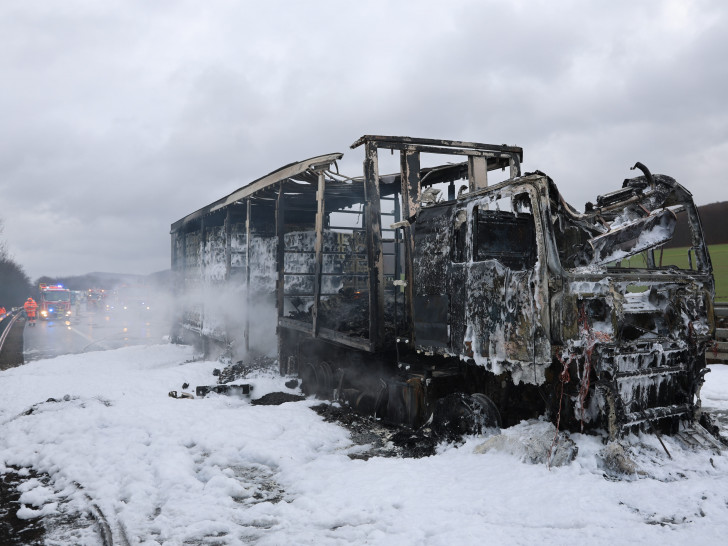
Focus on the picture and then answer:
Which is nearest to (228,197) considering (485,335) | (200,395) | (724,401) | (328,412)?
(200,395)

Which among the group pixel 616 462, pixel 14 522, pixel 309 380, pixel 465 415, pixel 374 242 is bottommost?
pixel 14 522

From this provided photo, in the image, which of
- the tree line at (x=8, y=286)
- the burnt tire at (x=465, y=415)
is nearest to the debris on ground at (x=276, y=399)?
the burnt tire at (x=465, y=415)

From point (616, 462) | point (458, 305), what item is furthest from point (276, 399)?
point (616, 462)

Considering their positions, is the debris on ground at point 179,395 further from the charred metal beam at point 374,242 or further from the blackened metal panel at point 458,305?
the blackened metal panel at point 458,305

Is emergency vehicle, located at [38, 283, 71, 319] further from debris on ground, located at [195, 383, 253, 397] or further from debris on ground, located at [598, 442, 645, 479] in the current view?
debris on ground, located at [598, 442, 645, 479]

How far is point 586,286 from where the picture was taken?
446cm

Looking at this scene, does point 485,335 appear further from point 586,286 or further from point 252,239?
point 252,239

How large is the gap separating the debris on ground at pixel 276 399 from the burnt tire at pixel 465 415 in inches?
142

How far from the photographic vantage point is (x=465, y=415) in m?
5.40

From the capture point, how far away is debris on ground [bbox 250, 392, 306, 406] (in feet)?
28.4

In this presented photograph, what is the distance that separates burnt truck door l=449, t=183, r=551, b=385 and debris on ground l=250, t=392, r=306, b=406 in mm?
4156

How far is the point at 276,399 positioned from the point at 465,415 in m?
4.31

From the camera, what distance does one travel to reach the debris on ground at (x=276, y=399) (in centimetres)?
866

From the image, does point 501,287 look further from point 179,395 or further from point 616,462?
point 179,395
